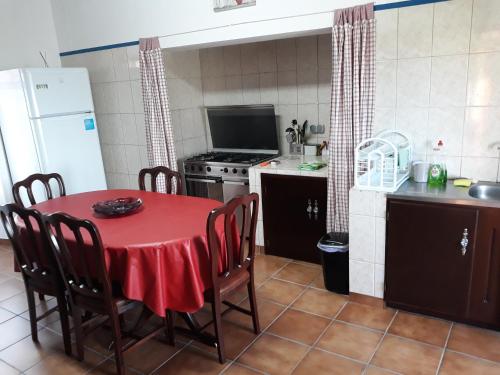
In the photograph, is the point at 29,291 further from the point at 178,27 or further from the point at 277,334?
the point at 178,27

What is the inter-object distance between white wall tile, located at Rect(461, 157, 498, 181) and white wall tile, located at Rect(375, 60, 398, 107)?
61 cm

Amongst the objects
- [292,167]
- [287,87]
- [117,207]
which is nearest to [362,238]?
[292,167]

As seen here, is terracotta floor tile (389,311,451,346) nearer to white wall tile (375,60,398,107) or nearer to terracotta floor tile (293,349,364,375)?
terracotta floor tile (293,349,364,375)

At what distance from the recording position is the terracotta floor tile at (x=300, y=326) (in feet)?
7.93

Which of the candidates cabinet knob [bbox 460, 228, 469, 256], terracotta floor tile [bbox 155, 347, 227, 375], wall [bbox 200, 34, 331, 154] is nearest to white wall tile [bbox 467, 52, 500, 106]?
cabinet knob [bbox 460, 228, 469, 256]

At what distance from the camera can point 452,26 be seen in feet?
7.85

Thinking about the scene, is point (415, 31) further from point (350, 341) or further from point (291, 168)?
point (350, 341)

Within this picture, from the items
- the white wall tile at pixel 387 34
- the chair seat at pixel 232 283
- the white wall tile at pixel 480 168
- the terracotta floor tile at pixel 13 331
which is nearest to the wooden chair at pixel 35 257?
the terracotta floor tile at pixel 13 331

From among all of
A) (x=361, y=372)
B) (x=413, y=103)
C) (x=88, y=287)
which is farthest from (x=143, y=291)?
(x=413, y=103)

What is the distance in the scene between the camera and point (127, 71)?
12.9 ft

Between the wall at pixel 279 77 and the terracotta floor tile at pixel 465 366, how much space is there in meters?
2.16

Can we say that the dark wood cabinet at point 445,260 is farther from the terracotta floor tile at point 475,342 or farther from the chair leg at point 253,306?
the chair leg at point 253,306

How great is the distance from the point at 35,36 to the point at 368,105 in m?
3.54

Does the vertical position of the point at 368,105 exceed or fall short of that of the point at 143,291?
it exceeds it
